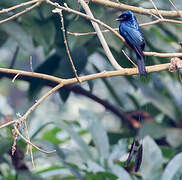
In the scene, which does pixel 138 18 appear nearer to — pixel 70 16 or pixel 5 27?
pixel 70 16

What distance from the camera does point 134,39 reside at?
2.64m

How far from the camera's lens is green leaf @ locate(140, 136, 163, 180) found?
9.95 feet

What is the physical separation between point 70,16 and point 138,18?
524 millimetres

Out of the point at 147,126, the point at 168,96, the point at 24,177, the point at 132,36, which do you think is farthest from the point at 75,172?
the point at 168,96

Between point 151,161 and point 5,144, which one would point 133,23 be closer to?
point 151,161

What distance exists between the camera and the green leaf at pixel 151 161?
303 centimetres

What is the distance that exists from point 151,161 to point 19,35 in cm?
116

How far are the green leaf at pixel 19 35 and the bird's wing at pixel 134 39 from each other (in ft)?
2.29

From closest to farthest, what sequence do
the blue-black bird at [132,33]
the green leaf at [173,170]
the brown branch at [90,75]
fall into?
the brown branch at [90,75] < the blue-black bird at [132,33] < the green leaf at [173,170]

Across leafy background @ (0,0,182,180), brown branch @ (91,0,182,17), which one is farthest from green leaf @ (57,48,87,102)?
brown branch @ (91,0,182,17)

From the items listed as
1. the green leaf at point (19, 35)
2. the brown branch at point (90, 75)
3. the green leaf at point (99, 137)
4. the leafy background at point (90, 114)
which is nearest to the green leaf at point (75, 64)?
the leafy background at point (90, 114)

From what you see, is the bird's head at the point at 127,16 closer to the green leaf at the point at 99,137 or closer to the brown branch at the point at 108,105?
the brown branch at the point at 108,105

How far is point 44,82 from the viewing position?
3438 mm

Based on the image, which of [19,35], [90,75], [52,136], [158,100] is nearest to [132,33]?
[90,75]
